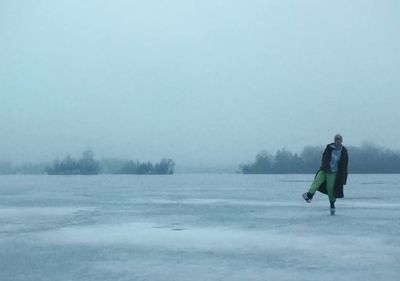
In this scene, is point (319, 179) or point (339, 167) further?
point (319, 179)

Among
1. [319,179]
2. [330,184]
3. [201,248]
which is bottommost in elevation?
[201,248]

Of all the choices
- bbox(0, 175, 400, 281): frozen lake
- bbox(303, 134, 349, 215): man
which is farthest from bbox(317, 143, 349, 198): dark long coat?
bbox(0, 175, 400, 281): frozen lake

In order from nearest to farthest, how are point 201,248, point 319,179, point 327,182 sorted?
point 201,248, point 327,182, point 319,179

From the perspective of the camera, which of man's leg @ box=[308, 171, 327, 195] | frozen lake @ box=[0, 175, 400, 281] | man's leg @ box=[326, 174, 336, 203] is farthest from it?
man's leg @ box=[308, 171, 327, 195]

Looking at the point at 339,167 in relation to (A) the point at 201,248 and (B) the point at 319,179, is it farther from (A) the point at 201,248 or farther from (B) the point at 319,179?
(A) the point at 201,248

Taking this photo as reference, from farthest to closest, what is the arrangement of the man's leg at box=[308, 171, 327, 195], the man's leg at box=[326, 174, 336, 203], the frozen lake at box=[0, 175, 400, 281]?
the man's leg at box=[308, 171, 327, 195]
the man's leg at box=[326, 174, 336, 203]
the frozen lake at box=[0, 175, 400, 281]

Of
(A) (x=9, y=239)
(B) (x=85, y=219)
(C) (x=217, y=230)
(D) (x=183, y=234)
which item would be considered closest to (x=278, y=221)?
(C) (x=217, y=230)

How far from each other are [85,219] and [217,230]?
325 cm

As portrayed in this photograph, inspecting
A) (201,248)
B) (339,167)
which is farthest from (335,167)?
(201,248)

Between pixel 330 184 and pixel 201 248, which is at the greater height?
pixel 330 184

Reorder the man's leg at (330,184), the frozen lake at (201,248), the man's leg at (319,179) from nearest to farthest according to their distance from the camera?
the frozen lake at (201,248) < the man's leg at (330,184) < the man's leg at (319,179)

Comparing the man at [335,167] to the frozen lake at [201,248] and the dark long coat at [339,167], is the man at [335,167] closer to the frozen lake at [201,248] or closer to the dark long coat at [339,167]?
the dark long coat at [339,167]

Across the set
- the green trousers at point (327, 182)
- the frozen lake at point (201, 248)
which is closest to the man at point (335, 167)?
the green trousers at point (327, 182)

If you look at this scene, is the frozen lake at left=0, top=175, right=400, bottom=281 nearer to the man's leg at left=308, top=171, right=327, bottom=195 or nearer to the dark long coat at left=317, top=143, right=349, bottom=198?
the dark long coat at left=317, top=143, right=349, bottom=198
